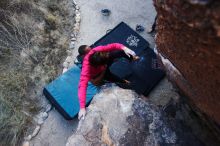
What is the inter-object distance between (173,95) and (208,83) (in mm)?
2480

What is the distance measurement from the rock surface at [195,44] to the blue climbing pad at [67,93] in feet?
7.44

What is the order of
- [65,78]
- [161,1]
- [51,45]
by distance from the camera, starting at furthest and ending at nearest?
[51,45] → [65,78] → [161,1]

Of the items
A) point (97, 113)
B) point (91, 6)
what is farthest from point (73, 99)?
point (91, 6)

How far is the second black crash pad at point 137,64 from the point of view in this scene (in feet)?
17.4

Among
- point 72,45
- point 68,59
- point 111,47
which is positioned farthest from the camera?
point 72,45

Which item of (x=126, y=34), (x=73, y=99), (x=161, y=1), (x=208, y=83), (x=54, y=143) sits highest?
(x=161, y=1)

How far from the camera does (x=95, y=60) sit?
430 cm

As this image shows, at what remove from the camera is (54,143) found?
5.14 meters

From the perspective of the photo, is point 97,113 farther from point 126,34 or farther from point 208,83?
point 126,34

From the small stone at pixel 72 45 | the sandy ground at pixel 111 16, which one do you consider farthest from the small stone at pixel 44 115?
the small stone at pixel 72 45

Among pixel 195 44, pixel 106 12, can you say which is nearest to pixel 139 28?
pixel 106 12

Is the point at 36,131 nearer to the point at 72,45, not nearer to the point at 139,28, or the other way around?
the point at 72,45

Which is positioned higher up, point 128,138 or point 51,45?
point 128,138

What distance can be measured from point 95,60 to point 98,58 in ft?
0.16
